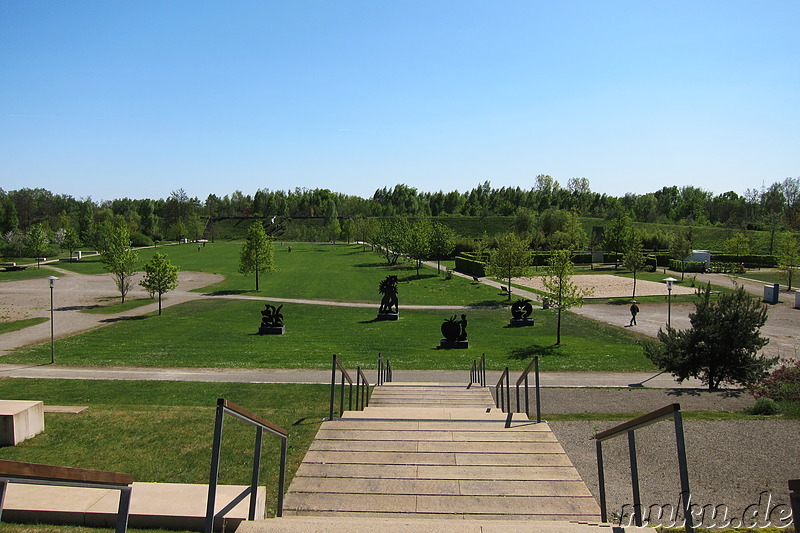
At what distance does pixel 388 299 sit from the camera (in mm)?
33938

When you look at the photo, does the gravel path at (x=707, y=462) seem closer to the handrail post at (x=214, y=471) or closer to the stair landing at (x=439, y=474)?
the stair landing at (x=439, y=474)

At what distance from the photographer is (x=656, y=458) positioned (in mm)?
8688

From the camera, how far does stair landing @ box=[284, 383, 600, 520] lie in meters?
5.84

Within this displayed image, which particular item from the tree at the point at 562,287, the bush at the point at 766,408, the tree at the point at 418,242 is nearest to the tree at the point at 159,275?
the tree at the point at 562,287

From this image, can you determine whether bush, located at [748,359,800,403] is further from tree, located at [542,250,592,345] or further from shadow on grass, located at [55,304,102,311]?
shadow on grass, located at [55,304,102,311]

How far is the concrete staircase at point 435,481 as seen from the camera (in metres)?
4.70

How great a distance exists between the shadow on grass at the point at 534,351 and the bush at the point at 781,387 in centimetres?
881

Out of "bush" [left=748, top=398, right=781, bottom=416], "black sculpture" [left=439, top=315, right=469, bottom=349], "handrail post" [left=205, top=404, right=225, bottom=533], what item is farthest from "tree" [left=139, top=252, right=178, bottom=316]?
"handrail post" [left=205, top=404, right=225, bottom=533]

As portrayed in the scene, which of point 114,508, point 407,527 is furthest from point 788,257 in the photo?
point 114,508

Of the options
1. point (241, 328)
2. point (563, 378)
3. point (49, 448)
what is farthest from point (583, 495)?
point (241, 328)

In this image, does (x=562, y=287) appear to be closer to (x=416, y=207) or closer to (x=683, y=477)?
(x=683, y=477)

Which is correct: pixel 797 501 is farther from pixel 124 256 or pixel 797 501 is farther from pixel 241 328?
pixel 124 256

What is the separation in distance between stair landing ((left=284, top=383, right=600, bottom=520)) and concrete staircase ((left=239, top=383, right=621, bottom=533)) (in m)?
0.01

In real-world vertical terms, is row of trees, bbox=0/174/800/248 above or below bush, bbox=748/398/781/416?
above
